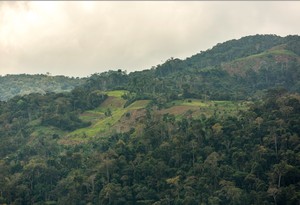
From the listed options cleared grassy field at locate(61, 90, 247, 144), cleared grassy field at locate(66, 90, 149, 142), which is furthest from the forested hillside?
cleared grassy field at locate(66, 90, 149, 142)

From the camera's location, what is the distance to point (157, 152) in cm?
8600

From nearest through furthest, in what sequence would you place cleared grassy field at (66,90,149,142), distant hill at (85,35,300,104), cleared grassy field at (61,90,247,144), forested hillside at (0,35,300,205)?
forested hillside at (0,35,300,205) → cleared grassy field at (61,90,247,144) → cleared grassy field at (66,90,149,142) → distant hill at (85,35,300,104)

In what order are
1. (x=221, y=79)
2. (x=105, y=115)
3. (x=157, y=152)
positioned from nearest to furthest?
Result: (x=157, y=152), (x=105, y=115), (x=221, y=79)

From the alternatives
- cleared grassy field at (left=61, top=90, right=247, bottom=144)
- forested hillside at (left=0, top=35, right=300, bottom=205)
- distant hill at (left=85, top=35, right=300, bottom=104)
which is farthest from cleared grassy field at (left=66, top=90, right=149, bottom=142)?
distant hill at (left=85, top=35, right=300, bottom=104)

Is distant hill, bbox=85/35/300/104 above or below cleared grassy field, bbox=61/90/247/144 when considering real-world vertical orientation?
above

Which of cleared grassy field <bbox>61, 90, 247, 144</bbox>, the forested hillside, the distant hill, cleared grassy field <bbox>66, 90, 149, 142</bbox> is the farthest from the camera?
the distant hill

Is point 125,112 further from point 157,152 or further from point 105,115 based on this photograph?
point 157,152

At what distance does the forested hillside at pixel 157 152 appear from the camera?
244 ft

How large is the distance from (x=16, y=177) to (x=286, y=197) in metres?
46.4

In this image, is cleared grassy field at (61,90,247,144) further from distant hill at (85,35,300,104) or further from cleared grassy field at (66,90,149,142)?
distant hill at (85,35,300,104)

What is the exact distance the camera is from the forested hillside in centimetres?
7425

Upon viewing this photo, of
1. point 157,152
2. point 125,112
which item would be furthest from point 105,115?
point 157,152

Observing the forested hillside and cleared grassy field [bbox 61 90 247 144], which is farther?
cleared grassy field [bbox 61 90 247 144]

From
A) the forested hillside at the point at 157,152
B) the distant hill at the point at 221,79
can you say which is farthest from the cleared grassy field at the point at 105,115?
the distant hill at the point at 221,79
